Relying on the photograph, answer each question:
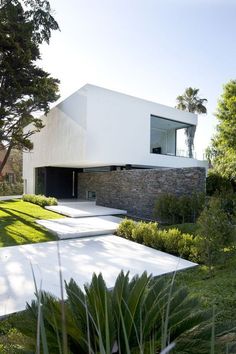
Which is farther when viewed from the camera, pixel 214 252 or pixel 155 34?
pixel 155 34

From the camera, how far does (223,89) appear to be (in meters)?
17.3

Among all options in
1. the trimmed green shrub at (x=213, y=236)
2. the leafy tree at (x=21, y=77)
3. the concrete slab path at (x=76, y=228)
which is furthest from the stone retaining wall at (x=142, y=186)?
the trimmed green shrub at (x=213, y=236)

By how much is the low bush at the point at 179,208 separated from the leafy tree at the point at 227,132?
Answer: 4744 mm

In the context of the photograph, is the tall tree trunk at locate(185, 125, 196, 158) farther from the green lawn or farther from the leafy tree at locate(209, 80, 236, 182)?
the green lawn

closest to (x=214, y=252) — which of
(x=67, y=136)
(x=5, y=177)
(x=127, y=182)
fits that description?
(x=127, y=182)

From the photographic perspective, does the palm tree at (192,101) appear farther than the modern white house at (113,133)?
Yes

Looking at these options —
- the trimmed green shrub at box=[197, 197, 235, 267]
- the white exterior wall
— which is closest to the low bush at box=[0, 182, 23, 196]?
the white exterior wall

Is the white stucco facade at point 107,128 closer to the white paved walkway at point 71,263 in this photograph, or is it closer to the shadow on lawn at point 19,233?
the shadow on lawn at point 19,233

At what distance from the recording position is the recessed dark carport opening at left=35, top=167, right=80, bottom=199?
81.6ft

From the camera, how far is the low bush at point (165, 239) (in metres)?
7.83

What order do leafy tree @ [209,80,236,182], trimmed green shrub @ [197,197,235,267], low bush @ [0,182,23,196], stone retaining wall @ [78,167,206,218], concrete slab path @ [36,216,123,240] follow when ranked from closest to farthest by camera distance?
trimmed green shrub @ [197,197,235,267] < concrete slab path @ [36,216,123,240] < stone retaining wall @ [78,167,206,218] < leafy tree @ [209,80,236,182] < low bush @ [0,182,23,196]

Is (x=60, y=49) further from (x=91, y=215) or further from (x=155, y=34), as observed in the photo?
(x=91, y=215)

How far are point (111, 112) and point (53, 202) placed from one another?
6.65m

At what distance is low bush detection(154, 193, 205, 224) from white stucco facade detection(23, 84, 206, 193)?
5818 millimetres
